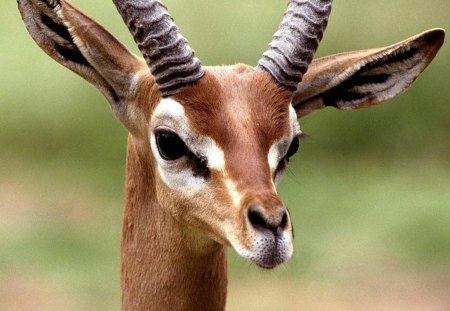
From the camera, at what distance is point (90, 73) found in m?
8.07

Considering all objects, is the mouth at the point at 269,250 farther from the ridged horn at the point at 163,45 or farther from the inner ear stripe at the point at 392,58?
the inner ear stripe at the point at 392,58

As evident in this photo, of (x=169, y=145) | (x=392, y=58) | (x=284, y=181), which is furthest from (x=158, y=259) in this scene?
(x=284, y=181)

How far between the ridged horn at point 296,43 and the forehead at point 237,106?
74 millimetres

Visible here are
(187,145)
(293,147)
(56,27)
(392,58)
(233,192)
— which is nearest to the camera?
(233,192)

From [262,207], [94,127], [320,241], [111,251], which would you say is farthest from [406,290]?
[262,207]

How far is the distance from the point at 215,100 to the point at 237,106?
12cm

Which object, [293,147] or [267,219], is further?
[293,147]

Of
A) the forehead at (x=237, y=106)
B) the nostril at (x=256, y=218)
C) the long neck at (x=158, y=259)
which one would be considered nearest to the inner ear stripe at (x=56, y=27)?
the long neck at (x=158, y=259)

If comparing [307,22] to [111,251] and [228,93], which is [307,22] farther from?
[111,251]

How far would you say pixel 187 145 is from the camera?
294 inches

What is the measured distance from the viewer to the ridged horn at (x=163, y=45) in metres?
7.64

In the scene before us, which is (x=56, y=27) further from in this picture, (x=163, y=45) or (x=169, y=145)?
(x=169, y=145)

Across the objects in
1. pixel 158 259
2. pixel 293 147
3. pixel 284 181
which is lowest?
pixel 284 181

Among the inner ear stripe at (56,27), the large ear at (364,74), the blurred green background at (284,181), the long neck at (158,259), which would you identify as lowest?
the blurred green background at (284,181)
